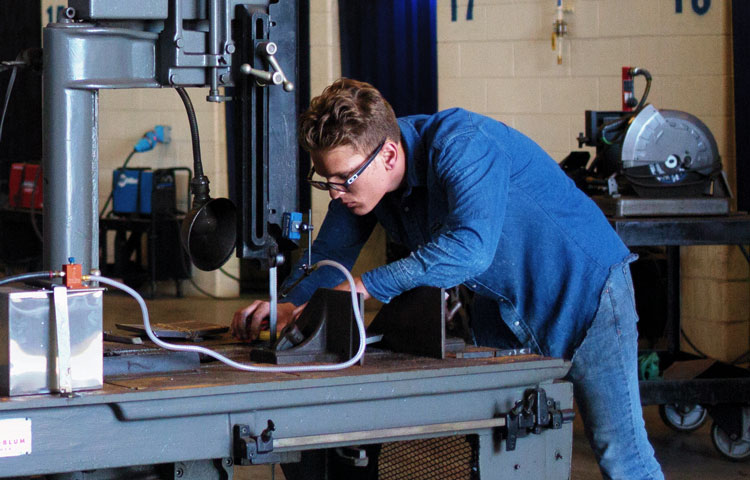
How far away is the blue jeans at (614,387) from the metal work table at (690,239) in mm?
1174

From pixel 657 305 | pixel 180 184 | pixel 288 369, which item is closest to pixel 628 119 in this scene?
pixel 657 305

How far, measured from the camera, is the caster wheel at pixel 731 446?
3.18 meters

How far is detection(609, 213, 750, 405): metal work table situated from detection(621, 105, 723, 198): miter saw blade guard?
4.8 inches

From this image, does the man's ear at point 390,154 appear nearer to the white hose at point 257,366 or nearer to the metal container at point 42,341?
the white hose at point 257,366

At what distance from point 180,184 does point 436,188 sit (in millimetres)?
4137

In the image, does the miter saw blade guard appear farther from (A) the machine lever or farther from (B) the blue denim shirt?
(A) the machine lever

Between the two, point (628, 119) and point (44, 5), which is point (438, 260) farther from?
point (44, 5)

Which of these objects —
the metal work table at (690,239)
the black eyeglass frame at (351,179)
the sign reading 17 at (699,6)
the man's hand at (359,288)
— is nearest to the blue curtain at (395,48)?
the sign reading 17 at (699,6)

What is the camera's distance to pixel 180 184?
5746mm

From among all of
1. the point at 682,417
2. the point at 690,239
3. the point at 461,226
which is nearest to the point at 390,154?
the point at 461,226

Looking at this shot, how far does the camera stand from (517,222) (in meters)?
1.83

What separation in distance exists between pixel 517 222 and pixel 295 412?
2.10ft

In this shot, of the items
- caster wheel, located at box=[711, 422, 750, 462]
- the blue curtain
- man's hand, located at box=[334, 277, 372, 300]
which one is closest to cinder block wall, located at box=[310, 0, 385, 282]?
the blue curtain

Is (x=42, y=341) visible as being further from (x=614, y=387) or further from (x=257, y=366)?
(x=614, y=387)
